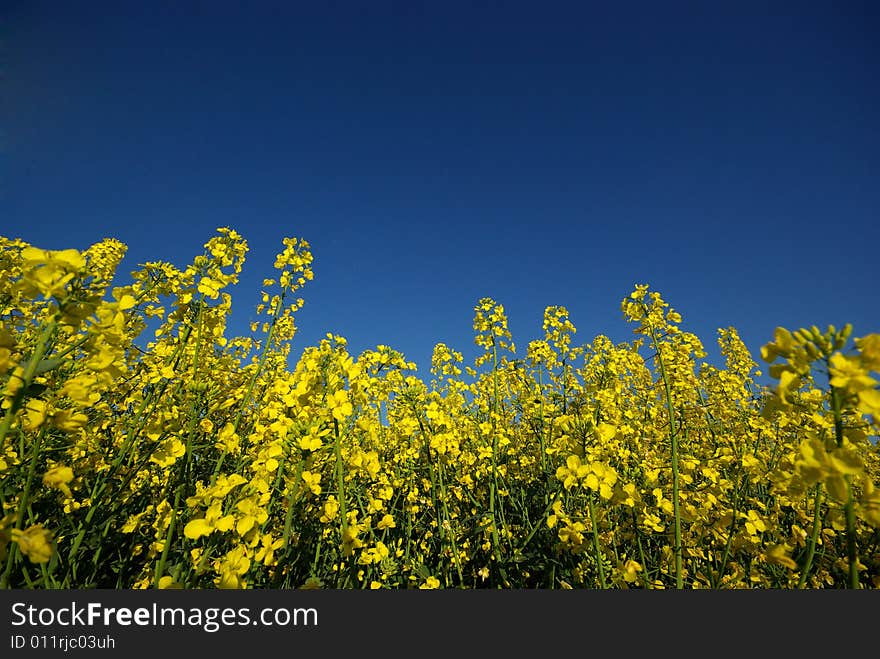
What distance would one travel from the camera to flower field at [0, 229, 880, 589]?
143 cm

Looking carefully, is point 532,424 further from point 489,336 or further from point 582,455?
point 582,455

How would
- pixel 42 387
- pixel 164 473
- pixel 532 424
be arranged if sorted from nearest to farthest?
1. pixel 42 387
2. pixel 164 473
3. pixel 532 424

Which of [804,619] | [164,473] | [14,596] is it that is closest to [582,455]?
[804,619]

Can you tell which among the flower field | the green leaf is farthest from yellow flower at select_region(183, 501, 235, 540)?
the green leaf

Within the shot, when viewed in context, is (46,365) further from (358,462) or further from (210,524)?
(358,462)

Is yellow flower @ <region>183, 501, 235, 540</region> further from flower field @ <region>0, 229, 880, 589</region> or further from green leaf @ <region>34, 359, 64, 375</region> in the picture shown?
green leaf @ <region>34, 359, 64, 375</region>

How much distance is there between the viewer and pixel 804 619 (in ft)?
5.27

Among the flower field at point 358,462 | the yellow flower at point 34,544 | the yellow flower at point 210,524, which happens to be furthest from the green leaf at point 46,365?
the yellow flower at point 210,524

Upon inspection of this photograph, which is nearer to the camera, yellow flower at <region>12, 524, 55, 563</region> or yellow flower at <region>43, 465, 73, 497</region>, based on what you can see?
yellow flower at <region>12, 524, 55, 563</region>

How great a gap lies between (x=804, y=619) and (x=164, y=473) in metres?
4.03

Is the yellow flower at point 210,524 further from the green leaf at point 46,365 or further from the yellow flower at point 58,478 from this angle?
the green leaf at point 46,365

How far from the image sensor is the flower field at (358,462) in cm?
143

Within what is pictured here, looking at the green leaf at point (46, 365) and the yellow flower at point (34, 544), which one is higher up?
the green leaf at point (46, 365)

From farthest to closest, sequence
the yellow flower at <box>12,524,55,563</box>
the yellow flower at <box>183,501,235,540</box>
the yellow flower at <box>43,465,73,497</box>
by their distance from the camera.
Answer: the yellow flower at <box>183,501,235,540</box>, the yellow flower at <box>43,465,73,497</box>, the yellow flower at <box>12,524,55,563</box>
